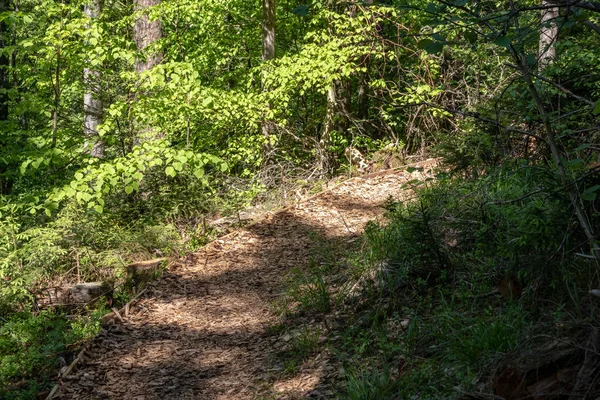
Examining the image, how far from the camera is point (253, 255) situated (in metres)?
8.09

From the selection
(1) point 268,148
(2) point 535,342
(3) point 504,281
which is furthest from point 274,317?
(1) point 268,148

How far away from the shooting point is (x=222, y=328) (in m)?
6.05

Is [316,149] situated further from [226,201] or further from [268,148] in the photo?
[226,201]

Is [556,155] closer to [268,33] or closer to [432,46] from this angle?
[432,46]

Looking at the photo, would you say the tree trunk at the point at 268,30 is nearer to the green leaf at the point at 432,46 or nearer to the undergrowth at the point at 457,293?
the undergrowth at the point at 457,293

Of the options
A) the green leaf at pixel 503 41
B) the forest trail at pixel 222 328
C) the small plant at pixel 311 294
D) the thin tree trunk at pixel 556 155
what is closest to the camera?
the green leaf at pixel 503 41

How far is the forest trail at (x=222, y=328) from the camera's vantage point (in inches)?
188

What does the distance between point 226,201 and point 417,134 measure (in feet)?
14.9

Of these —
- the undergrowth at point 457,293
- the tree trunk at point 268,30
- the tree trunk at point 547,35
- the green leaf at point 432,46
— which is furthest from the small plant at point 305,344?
the tree trunk at point 268,30

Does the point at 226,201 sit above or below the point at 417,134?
below

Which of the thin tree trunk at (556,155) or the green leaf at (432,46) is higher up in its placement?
the green leaf at (432,46)

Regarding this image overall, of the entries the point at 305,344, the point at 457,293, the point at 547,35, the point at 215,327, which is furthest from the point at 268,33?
the point at 457,293

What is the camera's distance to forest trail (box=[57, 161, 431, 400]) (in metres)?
4.78

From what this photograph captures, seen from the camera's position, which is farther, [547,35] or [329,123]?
[329,123]
